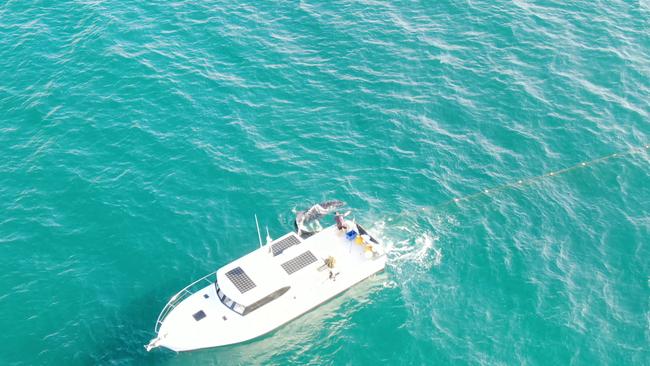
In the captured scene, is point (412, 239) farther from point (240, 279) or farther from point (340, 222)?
point (240, 279)

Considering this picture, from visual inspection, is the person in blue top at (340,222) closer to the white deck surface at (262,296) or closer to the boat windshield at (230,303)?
the white deck surface at (262,296)

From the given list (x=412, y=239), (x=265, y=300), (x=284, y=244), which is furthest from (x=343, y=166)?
(x=265, y=300)

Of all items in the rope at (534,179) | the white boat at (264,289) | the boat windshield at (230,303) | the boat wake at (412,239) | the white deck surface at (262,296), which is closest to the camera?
the white deck surface at (262,296)

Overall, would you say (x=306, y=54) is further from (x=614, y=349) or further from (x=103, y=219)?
(x=614, y=349)

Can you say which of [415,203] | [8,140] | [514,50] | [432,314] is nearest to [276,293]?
[432,314]

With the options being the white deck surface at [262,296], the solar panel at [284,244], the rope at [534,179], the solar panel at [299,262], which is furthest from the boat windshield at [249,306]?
the rope at [534,179]

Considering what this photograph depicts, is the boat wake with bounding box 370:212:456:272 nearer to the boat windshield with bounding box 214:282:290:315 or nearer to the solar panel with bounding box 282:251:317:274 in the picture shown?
the solar panel with bounding box 282:251:317:274
